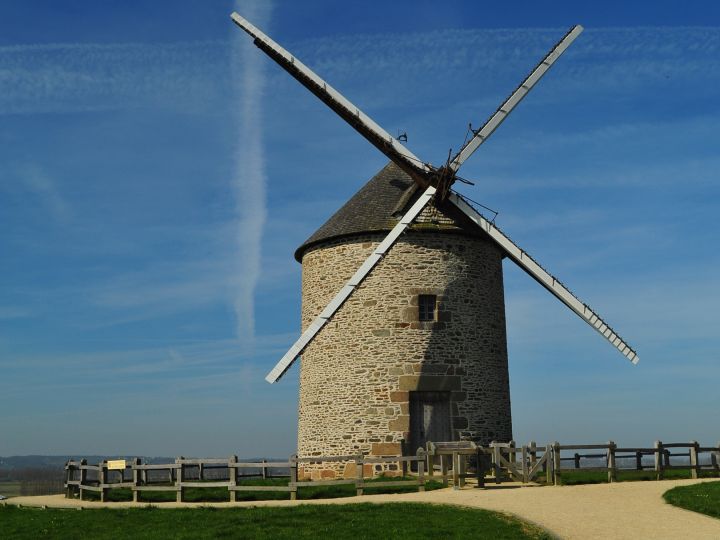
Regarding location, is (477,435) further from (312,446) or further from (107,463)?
(107,463)

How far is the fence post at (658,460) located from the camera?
18859mm

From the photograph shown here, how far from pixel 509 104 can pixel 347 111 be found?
4.91 m

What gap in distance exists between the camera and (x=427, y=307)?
69.7 ft

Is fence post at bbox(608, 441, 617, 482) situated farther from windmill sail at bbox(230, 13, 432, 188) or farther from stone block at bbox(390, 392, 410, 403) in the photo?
windmill sail at bbox(230, 13, 432, 188)

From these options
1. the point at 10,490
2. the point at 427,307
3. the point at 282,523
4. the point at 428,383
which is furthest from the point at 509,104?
the point at 10,490

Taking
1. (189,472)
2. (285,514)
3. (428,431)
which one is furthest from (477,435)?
(189,472)

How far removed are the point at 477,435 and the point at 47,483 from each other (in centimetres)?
1981

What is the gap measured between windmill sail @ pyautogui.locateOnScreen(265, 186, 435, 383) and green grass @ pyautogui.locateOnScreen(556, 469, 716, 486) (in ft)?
21.2

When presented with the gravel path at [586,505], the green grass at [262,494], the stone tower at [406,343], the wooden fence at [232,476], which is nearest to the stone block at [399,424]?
the stone tower at [406,343]

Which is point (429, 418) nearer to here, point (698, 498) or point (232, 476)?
point (232, 476)

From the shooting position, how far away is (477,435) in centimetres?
2094

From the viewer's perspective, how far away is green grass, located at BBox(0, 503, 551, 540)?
11.9 metres

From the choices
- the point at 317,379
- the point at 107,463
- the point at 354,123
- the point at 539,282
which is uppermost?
the point at 354,123

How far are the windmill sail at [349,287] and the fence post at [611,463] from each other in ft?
23.8
